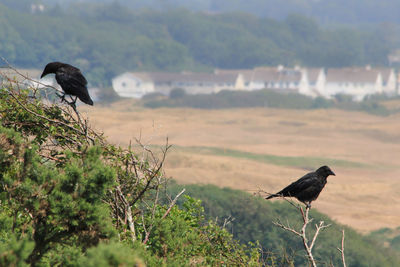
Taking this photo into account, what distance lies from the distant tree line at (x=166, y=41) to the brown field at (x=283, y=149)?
20.7 meters

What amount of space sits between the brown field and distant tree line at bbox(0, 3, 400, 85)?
2065cm

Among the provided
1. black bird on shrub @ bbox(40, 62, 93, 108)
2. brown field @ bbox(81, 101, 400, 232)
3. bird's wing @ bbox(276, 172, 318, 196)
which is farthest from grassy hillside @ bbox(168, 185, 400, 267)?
black bird on shrub @ bbox(40, 62, 93, 108)

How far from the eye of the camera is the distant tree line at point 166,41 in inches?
4232

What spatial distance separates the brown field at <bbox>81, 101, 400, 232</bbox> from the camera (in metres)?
45.3

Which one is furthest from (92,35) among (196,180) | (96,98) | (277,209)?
(277,209)

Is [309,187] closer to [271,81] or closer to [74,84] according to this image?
[74,84]

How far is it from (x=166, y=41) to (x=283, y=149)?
6223cm

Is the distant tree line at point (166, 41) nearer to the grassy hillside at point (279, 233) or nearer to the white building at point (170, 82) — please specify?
the white building at point (170, 82)

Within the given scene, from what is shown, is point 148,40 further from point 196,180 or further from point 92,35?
point 196,180

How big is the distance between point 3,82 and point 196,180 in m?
38.4

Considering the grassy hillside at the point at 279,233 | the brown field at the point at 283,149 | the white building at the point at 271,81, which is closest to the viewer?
the grassy hillside at the point at 279,233

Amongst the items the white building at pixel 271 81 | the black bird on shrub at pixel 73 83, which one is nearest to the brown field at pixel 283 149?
the white building at pixel 271 81

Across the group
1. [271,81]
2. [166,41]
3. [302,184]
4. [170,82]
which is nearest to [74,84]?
[302,184]

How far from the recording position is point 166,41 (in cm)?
12144
